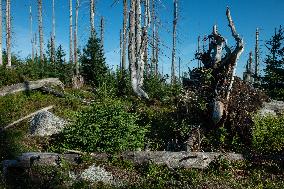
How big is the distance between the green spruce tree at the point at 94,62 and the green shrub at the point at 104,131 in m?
16.5

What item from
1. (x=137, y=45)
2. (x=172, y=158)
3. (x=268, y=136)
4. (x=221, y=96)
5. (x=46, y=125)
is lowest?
(x=172, y=158)

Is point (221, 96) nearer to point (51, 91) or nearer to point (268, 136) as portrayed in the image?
point (268, 136)

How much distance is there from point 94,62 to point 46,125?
14826mm

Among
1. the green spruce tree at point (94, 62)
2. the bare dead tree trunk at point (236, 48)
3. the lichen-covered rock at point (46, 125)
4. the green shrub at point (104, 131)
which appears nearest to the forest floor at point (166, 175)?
the green shrub at point (104, 131)

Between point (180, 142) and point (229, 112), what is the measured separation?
2234mm

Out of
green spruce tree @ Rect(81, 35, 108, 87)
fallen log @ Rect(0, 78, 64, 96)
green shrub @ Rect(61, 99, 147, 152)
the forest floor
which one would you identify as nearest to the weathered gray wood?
the forest floor

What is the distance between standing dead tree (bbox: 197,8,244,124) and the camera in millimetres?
14703

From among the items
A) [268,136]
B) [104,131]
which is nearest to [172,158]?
[104,131]

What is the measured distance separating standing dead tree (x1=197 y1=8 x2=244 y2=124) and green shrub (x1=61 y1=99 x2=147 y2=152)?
332 centimetres

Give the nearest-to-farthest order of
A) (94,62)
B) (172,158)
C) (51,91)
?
(172,158)
(51,91)
(94,62)

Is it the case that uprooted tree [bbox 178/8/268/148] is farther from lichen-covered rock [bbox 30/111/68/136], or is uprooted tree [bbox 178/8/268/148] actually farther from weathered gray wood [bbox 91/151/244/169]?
lichen-covered rock [bbox 30/111/68/136]

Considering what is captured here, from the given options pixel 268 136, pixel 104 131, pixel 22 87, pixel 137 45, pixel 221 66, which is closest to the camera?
pixel 104 131

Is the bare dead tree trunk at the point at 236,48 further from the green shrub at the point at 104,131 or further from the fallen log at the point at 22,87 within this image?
the fallen log at the point at 22,87

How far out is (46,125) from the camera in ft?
53.0
